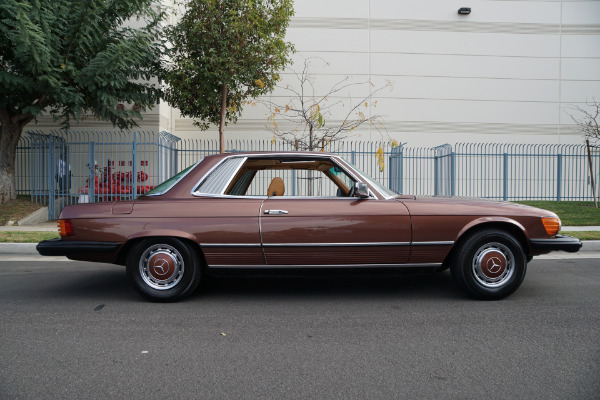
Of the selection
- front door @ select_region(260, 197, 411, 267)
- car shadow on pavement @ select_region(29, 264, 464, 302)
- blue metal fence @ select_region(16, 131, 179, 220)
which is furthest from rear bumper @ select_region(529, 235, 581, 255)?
blue metal fence @ select_region(16, 131, 179, 220)

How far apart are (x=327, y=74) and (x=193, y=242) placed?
14806mm

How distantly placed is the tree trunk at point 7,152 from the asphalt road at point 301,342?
8596 millimetres

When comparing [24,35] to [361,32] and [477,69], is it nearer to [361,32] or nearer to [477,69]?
[361,32]

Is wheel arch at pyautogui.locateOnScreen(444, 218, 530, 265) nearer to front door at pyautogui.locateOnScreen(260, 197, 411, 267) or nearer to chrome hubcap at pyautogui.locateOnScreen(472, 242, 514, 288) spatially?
chrome hubcap at pyautogui.locateOnScreen(472, 242, 514, 288)

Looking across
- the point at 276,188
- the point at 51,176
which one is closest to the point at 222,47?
the point at 51,176

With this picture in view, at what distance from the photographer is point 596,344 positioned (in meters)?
3.54

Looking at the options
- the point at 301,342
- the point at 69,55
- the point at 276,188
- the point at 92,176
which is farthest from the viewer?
the point at 92,176

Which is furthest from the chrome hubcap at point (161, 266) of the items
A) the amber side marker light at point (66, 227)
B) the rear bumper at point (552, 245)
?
the rear bumper at point (552, 245)

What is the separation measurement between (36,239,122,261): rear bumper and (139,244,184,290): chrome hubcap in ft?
1.00

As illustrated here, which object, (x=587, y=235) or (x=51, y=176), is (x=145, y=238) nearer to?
(x=587, y=235)

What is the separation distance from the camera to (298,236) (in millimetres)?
4605

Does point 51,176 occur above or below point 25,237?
above

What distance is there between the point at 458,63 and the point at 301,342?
57.8ft

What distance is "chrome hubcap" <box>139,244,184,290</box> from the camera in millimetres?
4637
